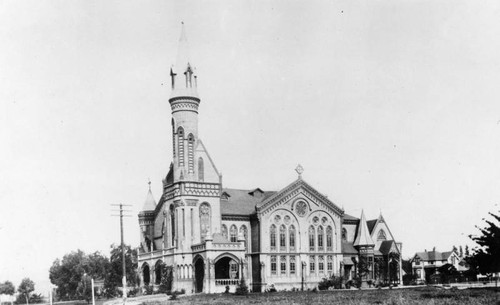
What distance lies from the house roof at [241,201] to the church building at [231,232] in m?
0.13

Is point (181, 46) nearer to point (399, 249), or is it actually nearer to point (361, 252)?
point (361, 252)

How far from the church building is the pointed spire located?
0.39ft

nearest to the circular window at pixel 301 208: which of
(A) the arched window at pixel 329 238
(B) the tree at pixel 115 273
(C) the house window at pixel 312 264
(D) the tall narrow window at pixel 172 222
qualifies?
(A) the arched window at pixel 329 238

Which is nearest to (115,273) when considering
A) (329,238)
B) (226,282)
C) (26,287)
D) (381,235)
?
(226,282)

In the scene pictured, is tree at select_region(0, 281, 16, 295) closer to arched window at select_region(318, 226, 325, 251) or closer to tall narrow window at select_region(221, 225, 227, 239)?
tall narrow window at select_region(221, 225, 227, 239)

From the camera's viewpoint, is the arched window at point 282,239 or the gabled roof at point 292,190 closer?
the gabled roof at point 292,190

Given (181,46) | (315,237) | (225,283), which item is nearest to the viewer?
(225,283)

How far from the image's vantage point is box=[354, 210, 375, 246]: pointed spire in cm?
7531

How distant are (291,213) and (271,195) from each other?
3.10 m

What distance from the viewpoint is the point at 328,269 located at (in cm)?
7175

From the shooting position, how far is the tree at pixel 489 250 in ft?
112

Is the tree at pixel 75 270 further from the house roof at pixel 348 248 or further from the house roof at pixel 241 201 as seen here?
the house roof at pixel 348 248

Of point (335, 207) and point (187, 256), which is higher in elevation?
point (335, 207)

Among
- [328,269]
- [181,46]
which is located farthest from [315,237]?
[181,46]
